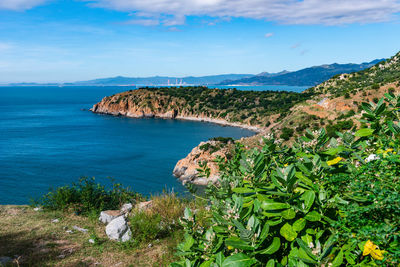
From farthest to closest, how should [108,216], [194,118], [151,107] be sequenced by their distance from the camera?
[151,107]
[194,118]
[108,216]

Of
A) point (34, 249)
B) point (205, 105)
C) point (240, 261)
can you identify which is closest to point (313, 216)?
point (240, 261)

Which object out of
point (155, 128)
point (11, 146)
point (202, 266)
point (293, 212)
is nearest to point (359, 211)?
point (293, 212)

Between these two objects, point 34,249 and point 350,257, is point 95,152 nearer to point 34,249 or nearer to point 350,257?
point 34,249

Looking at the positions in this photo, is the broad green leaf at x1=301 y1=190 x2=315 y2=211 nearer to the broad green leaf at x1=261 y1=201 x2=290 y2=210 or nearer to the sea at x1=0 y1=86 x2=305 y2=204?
the broad green leaf at x1=261 y1=201 x2=290 y2=210

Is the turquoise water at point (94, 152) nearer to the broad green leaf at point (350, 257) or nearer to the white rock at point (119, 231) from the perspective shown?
the white rock at point (119, 231)

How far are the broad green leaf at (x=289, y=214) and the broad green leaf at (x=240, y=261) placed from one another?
1.09ft

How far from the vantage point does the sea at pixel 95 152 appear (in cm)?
3556

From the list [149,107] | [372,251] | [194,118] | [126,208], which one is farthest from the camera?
[149,107]

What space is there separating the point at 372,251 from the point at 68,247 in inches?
273

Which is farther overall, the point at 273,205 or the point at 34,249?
the point at 34,249

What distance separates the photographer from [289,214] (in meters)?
1.75

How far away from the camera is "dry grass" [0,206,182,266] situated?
594 cm

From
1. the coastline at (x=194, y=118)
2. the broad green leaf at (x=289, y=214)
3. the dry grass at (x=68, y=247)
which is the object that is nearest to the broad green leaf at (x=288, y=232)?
the broad green leaf at (x=289, y=214)

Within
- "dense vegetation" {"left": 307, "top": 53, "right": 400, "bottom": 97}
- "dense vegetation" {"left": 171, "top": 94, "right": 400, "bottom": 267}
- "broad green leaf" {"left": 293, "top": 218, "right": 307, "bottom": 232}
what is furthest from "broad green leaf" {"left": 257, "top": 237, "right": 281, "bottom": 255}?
"dense vegetation" {"left": 307, "top": 53, "right": 400, "bottom": 97}
